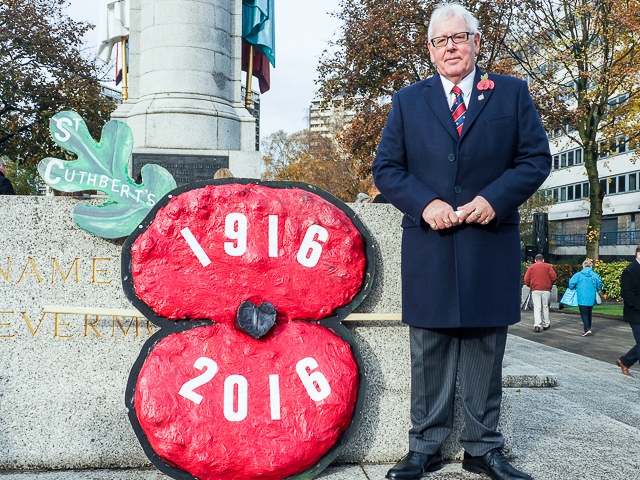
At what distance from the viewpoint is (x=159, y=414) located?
9.28 ft

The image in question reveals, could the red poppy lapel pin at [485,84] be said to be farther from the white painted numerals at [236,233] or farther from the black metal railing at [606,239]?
the black metal railing at [606,239]

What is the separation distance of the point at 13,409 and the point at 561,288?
27.1 metres

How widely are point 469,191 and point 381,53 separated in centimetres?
1956

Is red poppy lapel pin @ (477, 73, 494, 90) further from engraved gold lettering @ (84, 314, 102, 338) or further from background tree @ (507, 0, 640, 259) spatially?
background tree @ (507, 0, 640, 259)

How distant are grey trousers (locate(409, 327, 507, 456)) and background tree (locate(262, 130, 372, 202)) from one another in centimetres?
2967

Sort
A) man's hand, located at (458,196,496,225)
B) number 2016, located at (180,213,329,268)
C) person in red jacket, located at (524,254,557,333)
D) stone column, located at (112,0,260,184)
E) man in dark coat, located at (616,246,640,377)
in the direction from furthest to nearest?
person in red jacket, located at (524,254,557,333)
man in dark coat, located at (616,246,640,377)
stone column, located at (112,0,260,184)
number 2016, located at (180,213,329,268)
man's hand, located at (458,196,496,225)

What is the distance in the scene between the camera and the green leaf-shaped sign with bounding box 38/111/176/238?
10.6 ft

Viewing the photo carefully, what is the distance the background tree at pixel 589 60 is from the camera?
2133 centimetres

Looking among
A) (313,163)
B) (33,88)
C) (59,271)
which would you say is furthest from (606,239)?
(59,271)

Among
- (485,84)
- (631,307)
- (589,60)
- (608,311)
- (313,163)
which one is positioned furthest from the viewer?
(313,163)

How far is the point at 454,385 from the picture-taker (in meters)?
3.09

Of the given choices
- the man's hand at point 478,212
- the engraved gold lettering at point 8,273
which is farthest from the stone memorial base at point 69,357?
the man's hand at point 478,212

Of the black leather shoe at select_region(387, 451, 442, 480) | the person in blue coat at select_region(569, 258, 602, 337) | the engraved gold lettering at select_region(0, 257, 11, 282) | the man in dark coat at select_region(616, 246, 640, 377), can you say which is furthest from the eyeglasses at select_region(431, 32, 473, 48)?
the person in blue coat at select_region(569, 258, 602, 337)

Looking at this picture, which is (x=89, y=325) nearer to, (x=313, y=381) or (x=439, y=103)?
(x=313, y=381)
